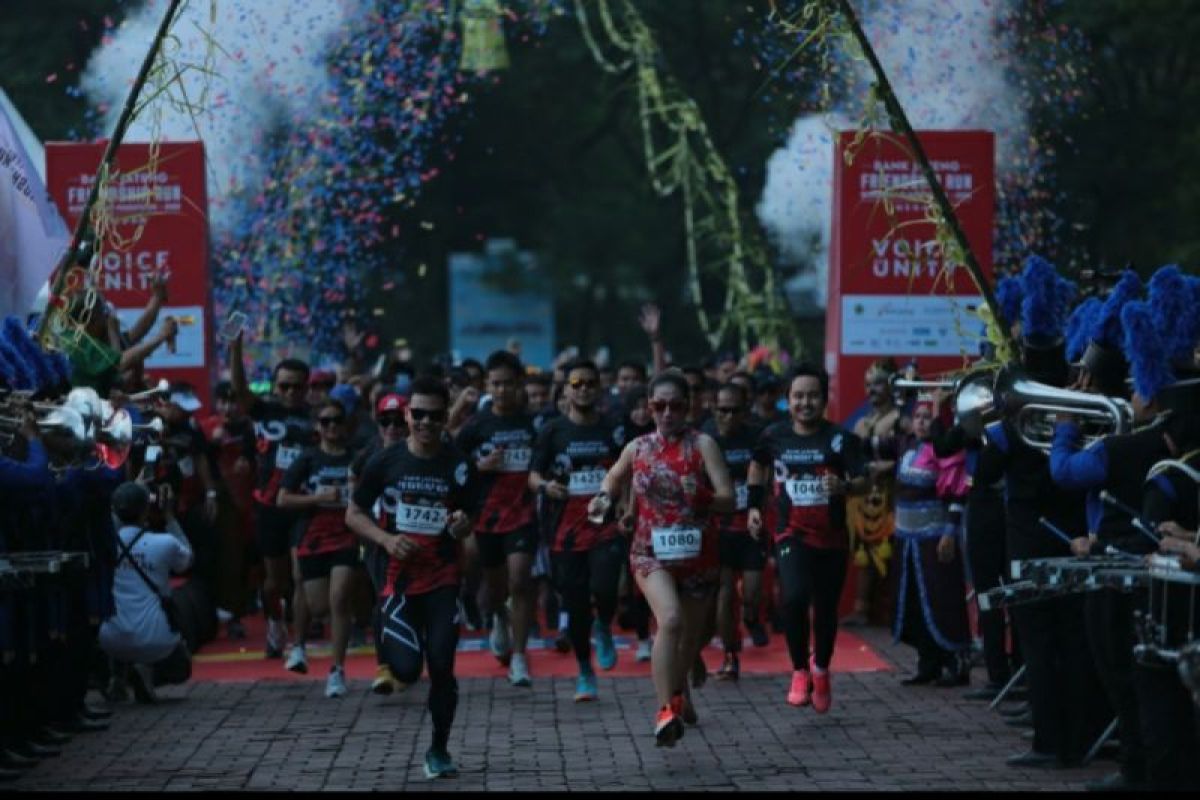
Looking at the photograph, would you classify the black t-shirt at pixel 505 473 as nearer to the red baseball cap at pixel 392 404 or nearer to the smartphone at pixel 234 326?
the red baseball cap at pixel 392 404

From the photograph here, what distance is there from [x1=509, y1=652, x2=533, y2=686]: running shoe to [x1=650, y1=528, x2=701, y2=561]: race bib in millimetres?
3372

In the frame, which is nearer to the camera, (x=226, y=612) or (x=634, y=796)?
(x=634, y=796)

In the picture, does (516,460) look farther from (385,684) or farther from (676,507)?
(676,507)

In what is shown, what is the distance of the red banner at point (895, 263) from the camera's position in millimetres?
20266

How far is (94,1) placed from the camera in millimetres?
32344

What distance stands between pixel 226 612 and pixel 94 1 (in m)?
13.9

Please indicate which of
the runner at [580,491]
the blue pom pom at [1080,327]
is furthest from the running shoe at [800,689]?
the blue pom pom at [1080,327]

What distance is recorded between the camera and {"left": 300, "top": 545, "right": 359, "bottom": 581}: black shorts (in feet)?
55.0

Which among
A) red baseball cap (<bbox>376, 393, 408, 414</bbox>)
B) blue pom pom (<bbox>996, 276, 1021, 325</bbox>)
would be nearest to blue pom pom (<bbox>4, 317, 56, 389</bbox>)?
red baseball cap (<bbox>376, 393, 408, 414</bbox>)

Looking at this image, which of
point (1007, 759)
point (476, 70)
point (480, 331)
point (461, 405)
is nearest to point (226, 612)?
point (461, 405)

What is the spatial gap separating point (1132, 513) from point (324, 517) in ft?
24.1

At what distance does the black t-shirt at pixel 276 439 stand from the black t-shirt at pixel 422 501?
4850mm

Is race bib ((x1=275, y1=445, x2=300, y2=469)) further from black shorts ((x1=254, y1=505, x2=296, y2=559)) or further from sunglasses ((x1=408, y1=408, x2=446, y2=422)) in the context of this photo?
sunglasses ((x1=408, y1=408, x2=446, y2=422))

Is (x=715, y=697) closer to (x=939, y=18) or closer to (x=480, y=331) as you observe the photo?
(x=939, y=18)
